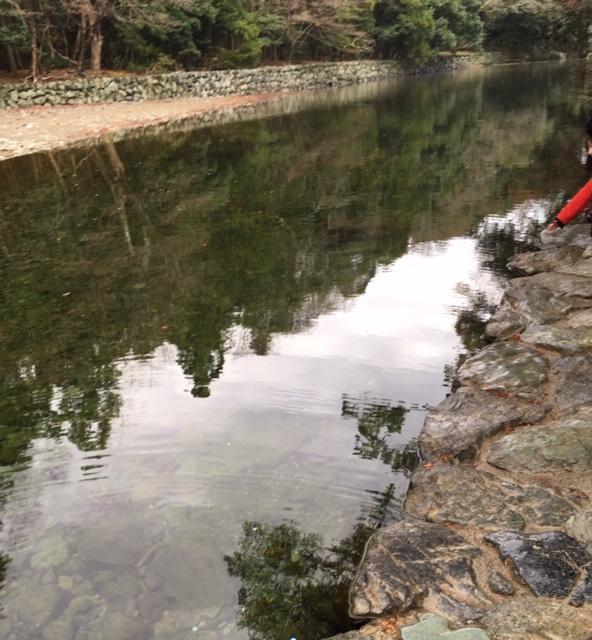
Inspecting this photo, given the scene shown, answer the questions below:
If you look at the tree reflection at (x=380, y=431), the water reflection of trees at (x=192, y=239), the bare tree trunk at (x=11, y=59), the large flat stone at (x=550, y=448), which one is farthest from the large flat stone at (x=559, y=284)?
the bare tree trunk at (x=11, y=59)

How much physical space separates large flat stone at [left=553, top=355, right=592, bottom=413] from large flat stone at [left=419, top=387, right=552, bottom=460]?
0.48 feet

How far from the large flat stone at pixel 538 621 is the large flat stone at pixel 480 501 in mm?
489

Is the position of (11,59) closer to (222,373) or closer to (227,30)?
(227,30)

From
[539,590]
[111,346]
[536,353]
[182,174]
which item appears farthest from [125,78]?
[539,590]

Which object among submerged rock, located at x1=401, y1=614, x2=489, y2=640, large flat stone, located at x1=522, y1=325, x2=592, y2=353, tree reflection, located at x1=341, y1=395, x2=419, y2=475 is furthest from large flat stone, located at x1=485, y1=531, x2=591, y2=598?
large flat stone, located at x1=522, y1=325, x2=592, y2=353

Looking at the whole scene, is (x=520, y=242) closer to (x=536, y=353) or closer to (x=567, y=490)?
(x=536, y=353)

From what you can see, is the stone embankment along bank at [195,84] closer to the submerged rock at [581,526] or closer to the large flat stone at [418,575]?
A: the large flat stone at [418,575]

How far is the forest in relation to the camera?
65.9 ft

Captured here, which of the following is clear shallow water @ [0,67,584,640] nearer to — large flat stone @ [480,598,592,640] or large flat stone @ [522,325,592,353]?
large flat stone @ [522,325,592,353]

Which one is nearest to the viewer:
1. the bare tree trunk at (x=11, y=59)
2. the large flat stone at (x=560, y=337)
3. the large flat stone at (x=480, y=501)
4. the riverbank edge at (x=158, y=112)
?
the large flat stone at (x=480, y=501)

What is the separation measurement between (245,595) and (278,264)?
A: 4.58 metres

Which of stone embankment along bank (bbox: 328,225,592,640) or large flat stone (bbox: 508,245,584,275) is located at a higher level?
stone embankment along bank (bbox: 328,225,592,640)

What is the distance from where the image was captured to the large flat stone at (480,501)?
9.34 feet

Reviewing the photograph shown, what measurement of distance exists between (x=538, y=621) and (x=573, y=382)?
202 cm
